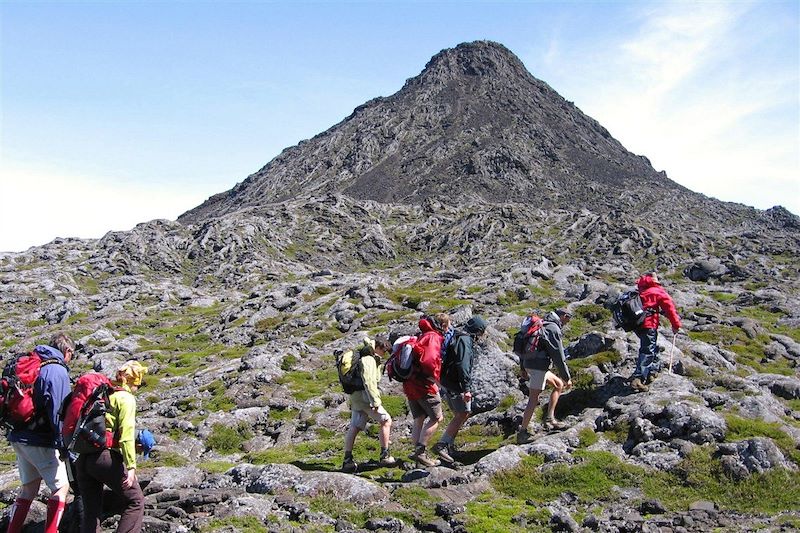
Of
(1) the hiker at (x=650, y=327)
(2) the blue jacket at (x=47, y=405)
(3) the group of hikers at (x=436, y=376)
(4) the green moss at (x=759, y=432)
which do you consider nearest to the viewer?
(2) the blue jacket at (x=47, y=405)

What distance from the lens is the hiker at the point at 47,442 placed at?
10.0 meters

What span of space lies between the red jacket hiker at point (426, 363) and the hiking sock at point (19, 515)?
8.52 metres

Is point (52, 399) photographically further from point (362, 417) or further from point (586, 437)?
point (586, 437)

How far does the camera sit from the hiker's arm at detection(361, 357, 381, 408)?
1455 centimetres

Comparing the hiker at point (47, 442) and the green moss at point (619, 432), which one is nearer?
the hiker at point (47, 442)

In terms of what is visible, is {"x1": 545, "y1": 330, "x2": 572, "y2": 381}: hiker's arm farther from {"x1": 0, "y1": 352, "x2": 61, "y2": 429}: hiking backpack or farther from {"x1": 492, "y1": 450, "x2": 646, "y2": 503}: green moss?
{"x1": 0, "y1": 352, "x2": 61, "y2": 429}: hiking backpack

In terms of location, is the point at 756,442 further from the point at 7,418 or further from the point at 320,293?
the point at 320,293

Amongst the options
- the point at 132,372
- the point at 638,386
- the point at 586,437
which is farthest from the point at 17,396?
the point at 638,386

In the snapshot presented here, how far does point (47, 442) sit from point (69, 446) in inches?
45.4

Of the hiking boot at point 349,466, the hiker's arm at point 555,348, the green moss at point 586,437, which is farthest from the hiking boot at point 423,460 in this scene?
the hiker's arm at point 555,348

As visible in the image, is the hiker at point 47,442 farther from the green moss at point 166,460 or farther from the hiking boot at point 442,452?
the hiking boot at point 442,452

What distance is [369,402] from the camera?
48.0 feet

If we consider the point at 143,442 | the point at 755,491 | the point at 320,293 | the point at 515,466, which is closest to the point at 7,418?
the point at 143,442

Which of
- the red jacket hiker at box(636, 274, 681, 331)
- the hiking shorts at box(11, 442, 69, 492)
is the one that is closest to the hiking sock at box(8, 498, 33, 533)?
the hiking shorts at box(11, 442, 69, 492)
